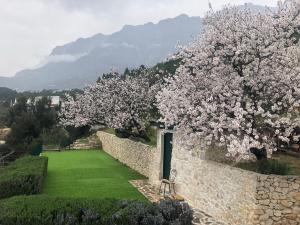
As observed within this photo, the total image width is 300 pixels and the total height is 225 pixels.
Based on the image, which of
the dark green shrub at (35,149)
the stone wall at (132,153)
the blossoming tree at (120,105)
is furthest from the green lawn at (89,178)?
the dark green shrub at (35,149)

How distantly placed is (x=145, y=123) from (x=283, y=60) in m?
15.8

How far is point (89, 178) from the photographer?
21.5 meters

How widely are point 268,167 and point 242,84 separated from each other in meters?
2.47

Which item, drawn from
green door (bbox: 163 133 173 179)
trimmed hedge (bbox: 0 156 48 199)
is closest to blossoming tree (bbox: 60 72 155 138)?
green door (bbox: 163 133 173 179)

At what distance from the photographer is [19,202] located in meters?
10.6

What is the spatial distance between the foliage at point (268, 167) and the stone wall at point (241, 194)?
697 mm

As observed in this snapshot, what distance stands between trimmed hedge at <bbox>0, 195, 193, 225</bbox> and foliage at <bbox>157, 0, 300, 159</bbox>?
2.55 m

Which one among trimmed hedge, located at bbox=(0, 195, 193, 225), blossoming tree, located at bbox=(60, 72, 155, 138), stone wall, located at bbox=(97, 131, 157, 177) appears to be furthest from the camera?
blossoming tree, located at bbox=(60, 72, 155, 138)

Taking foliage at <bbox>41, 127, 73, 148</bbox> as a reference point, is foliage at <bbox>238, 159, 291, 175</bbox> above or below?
above

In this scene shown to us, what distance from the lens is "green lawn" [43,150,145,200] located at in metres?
17.7

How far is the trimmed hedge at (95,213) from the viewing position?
9602mm

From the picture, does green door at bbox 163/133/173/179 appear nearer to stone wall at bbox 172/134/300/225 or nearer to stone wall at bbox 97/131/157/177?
stone wall at bbox 97/131/157/177

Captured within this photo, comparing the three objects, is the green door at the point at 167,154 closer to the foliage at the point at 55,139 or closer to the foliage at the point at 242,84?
the foliage at the point at 242,84

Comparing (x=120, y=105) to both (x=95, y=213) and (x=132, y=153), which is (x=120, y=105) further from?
(x=95, y=213)
